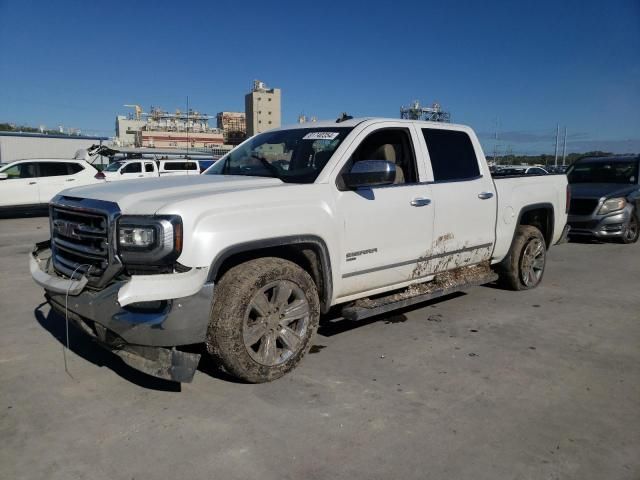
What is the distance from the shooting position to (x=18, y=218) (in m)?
15.4

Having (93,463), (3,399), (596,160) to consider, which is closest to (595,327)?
(93,463)

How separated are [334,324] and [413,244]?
3.76 feet

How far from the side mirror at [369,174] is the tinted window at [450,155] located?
3.67ft

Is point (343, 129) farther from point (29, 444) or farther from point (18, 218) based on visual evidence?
point (18, 218)

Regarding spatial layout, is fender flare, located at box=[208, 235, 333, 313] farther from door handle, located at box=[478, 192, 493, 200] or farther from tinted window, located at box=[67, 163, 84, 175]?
tinted window, located at box=[67, 163, 84, 175]

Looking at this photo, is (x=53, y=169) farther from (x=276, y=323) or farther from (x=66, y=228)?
(x=276, y=323)

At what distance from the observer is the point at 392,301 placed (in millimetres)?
4480

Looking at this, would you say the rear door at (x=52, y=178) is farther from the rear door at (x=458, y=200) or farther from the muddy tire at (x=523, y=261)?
the muddy tire at (x=523, y=261)

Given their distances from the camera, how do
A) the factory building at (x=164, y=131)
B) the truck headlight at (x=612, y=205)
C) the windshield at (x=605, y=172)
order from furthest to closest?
the factory building at (x=164, y=131), the windshield at (x=605, y=172), the truck headlight at (x=612, y=205)

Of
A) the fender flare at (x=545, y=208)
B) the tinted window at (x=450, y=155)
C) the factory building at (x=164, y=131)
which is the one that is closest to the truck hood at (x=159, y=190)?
the tinted window at (x=450, y=155)

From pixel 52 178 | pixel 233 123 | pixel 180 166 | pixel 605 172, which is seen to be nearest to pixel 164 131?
pixel 233 123

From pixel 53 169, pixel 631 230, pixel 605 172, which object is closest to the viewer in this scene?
pixel 631 230

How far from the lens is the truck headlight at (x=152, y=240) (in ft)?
9.97

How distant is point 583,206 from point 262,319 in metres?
9.11
